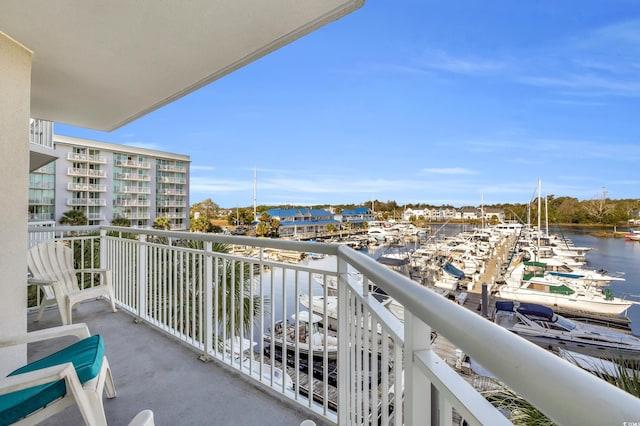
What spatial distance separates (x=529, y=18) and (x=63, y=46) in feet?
62.2

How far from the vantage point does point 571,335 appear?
13.6 feet

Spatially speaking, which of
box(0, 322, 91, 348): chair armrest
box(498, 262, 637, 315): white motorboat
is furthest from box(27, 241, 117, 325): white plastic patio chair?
box(498, 262, 637, 315): white motorboat

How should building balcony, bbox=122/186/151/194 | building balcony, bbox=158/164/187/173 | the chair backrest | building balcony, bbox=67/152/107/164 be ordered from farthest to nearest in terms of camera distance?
building balcony, bbox=158/164/187/173
building balcony, bbox=122/186/151/194
building balcony, bbox=67/152/107/164
the chair backrest

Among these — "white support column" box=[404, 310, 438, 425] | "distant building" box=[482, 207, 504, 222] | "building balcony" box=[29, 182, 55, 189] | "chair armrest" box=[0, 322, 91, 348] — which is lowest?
"chair armrest" box=[0, 322, 91, 348]

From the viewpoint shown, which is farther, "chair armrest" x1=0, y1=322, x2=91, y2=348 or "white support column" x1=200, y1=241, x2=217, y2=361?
"white support column" x1=200, y1=241, x2=217, y2=361

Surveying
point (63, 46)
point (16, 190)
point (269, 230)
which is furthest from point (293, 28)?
point (269, 230)

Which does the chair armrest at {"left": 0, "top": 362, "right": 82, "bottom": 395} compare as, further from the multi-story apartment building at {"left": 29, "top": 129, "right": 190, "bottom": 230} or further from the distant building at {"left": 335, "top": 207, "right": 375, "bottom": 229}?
the multi-story apartment building at {"left": 29, "top": 129, "right": 190, "bottom": 230}

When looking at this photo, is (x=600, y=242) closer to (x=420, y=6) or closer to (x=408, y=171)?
(x=420, y=6)

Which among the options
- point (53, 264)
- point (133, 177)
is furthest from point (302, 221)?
point (133, 177)

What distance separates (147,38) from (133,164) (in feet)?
113

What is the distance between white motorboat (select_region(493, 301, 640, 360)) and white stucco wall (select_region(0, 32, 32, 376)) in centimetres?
382

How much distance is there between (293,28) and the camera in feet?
7.77

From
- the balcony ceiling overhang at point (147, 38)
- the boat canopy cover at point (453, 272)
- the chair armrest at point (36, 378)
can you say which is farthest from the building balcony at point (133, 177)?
the chair armrest at point (36, 378)

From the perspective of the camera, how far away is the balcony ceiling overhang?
2139 millimetres
